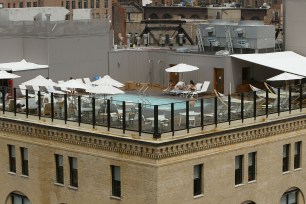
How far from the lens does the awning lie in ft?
195

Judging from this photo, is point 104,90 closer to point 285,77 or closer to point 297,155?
point 285,77

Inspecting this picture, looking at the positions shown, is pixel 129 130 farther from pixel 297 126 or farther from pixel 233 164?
pixel 297 126

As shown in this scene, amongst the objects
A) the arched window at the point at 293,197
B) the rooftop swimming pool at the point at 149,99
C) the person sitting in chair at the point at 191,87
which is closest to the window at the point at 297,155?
the arched window at the point at 293,197

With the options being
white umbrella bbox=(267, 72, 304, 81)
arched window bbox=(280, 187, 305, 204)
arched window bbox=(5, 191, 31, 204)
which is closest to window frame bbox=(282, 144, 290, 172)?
arched window bbox=(280, 187, 305, 204)

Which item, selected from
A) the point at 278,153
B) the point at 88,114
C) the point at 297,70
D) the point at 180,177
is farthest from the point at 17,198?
the point at 297,70

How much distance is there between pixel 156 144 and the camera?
46.8m

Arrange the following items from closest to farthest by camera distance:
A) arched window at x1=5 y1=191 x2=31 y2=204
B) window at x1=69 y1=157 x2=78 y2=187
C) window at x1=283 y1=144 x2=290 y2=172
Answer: window at x1=69 y1=157 x2=78 y2=187
window at x1=283 y1=144 x2=290 y2=172
arched window at x1=5 y1=191 x2=31 y2=204

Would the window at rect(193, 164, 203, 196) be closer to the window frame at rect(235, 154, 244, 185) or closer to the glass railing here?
the glass railing

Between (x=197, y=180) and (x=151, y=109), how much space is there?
417 cm

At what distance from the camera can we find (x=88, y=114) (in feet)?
167

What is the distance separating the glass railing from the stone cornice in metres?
0.74

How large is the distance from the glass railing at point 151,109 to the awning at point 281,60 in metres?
3.57

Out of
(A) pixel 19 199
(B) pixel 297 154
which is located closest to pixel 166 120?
(B) pixel 297 154

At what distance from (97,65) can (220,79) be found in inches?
352
